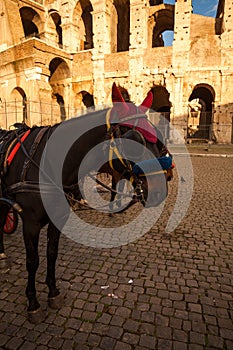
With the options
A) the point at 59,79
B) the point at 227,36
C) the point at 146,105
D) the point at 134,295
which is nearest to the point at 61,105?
the point at 59,79

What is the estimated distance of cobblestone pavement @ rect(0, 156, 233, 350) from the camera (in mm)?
2109

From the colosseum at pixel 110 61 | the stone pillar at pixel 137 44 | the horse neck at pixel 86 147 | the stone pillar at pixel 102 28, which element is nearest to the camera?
the horse neck at pixel 86 147

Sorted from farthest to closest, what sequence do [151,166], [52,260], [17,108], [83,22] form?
1. [83,22]
2. [17,108]
3. [52,260]
4. [151,166]

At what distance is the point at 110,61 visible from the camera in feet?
68.6

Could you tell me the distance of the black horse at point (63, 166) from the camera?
196 centimetres

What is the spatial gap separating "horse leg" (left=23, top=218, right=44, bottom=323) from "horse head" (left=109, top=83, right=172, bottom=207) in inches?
40.3

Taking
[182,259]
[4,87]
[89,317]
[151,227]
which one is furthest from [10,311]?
[4,87]

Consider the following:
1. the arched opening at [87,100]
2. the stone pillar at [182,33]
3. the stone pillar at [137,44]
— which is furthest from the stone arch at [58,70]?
the stone pillar at [182,33]

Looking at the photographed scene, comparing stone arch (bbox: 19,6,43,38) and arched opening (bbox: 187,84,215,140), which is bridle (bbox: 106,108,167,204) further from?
stone arch (bbox: 19,6,43,38)

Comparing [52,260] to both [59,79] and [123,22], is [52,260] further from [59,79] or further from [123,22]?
[123,22]

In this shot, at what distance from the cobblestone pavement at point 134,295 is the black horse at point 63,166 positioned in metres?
0.34

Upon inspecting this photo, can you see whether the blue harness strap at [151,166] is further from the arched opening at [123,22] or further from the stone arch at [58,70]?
the arched opening at [123,22]

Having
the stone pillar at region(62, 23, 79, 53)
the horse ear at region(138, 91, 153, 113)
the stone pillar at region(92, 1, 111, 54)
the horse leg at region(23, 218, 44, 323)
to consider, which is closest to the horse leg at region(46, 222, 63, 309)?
the horse leg at region(23, 218, 44, 323)

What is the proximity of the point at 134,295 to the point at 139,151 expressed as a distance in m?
1.78
